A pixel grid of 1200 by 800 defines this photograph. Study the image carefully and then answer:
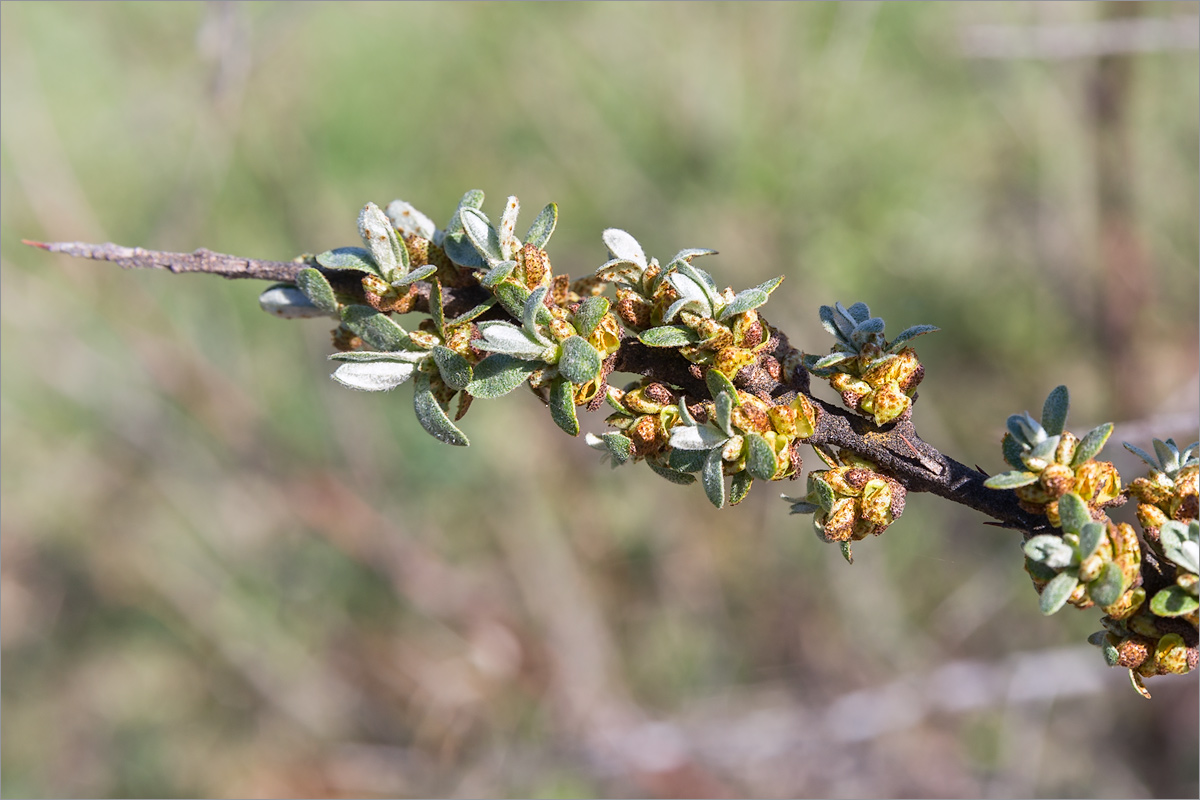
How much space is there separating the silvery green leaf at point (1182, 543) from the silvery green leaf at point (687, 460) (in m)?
0.67

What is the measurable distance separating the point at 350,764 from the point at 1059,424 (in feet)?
14.6

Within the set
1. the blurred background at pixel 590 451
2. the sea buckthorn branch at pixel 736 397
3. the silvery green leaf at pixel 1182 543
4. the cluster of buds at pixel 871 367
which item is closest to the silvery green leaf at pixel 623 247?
the sea buckthorn branch at pixel 736 397

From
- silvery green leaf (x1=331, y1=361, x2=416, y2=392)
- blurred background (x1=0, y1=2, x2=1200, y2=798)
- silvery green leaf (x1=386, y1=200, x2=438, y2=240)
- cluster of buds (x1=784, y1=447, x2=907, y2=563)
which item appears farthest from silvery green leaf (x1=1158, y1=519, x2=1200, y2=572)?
blurred background (x1=0, y1=2, x2=1200, y2=798)

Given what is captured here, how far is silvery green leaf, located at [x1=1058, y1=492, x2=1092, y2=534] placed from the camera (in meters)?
1.12

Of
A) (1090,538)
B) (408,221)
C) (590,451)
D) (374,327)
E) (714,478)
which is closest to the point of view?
(1090,538)

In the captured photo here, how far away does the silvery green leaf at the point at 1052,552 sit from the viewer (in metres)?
1.12

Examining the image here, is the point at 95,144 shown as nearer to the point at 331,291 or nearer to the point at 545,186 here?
the point at 545,186

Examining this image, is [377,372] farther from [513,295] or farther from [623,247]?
[623,247]

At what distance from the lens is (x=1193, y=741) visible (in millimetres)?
3787

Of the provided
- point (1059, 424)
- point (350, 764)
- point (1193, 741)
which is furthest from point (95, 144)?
point (1193, 741)

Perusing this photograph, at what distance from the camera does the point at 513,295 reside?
124 cm

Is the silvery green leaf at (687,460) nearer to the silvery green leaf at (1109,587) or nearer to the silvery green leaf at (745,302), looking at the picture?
the silvery green leaf at (745,302)

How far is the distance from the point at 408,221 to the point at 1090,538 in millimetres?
1202

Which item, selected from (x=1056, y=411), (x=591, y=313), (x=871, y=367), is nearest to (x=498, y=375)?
(x=591, y=313)
